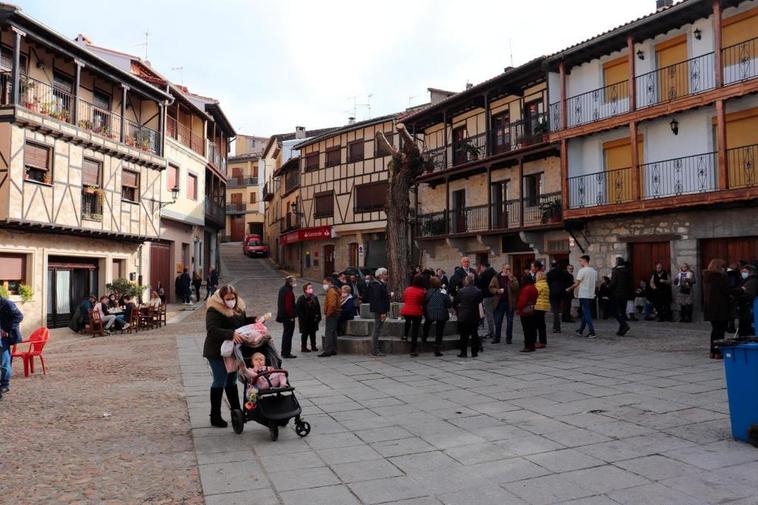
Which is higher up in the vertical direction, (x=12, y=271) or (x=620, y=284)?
(x=12, y=271)

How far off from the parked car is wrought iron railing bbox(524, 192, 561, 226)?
30444mm

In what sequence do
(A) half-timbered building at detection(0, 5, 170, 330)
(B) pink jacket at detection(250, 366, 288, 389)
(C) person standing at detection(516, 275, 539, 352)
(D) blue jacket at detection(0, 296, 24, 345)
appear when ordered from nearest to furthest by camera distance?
(B) pink jacket at detection(250, 366, 288, 389)
(D) blue jacket at detection(0, 296, 24, 345)
(C) person standing at detection(516, 275, 539, 352)
(A) half-timbered building at detection(0, 5, 170, 330)

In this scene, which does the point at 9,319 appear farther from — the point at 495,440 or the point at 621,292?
the point at 621,292

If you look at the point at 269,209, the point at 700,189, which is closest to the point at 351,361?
the point at 700,189

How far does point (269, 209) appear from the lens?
5488 cm

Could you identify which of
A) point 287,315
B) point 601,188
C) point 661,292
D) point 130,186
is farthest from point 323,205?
point 287,315

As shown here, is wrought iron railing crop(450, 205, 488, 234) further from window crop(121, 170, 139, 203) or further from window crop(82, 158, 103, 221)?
window crop(82, 158, 103, 221)

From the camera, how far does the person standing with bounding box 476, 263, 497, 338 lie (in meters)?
12.0

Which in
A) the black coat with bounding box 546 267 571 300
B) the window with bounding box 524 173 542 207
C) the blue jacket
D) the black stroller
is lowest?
the black stroller

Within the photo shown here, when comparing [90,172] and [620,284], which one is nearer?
[620,284]

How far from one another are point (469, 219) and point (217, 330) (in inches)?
772

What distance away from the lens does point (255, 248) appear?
48.7 metres

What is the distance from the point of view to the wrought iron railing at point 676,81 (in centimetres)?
1599

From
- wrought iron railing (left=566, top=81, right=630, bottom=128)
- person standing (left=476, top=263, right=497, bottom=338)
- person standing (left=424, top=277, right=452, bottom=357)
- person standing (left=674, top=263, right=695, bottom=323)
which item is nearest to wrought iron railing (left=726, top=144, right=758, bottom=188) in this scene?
person standing (left=674, top=263, right=695, bottom=323)
